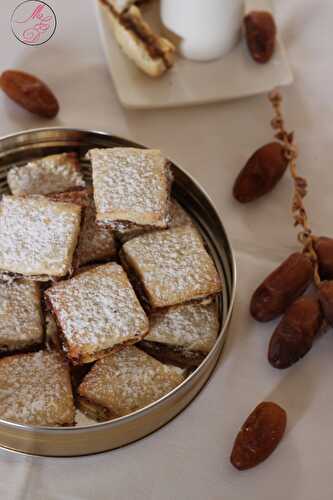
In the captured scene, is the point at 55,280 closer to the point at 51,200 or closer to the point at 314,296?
the point at 51,200

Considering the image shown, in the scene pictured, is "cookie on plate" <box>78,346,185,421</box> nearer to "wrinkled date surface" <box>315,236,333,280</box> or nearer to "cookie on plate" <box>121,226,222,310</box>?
"cookie on plate" <box>121,226,222,310</box>

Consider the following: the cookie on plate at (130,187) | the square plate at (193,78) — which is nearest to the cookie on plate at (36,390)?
the cookie on plate at (130,187)

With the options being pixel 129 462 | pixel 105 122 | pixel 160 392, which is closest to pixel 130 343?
pixel 160 392

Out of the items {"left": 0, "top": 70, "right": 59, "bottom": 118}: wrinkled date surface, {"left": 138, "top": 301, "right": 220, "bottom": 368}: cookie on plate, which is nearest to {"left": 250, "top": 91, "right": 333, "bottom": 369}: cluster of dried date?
{"left": 138, "top": 301, "right": 220, "bottom": 368}: cookie on plate

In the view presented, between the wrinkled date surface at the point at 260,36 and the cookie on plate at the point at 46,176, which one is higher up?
the wrinkled date surface at the point at 260,36

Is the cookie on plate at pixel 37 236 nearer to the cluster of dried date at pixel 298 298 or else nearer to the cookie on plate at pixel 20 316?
the cookie on plate at pixel 20 316
